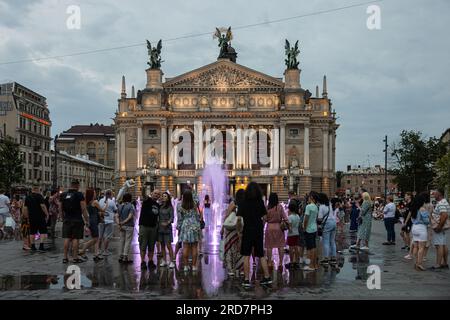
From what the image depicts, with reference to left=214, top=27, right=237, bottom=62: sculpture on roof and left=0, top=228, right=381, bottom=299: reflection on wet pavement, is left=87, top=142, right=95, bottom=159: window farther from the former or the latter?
left=0, top=228, right=381, bottom=299: reflection on wet pavement

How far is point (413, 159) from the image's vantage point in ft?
219

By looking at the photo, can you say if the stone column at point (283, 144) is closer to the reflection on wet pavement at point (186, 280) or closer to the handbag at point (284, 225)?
the reflection on wet pavement at point (186, 280)

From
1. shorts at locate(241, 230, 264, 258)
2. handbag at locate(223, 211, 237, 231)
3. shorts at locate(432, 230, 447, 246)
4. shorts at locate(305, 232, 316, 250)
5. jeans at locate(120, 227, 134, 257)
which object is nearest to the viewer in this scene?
shorts at locate(241, 230, 264, 258)

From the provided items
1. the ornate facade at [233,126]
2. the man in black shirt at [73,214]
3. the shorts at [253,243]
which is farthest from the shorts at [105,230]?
the ornate facade at [233,126]

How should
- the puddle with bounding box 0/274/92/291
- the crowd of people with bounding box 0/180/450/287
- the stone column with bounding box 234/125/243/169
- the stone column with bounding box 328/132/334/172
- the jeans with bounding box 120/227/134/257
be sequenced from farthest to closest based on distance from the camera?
the stone column with bounding box 328/132/334/172, the stone column with bounding box 234/125/243/169, the jeans with bounding box 120/227/134/257, the crowd of people with bounding box 0/180/450/287, the puddle with bounding box 0/274/92/291

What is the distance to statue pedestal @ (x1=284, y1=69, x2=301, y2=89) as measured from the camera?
254 feet

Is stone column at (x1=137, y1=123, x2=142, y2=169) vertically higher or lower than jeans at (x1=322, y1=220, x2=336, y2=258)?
higher

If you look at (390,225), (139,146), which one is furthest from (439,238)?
(139,146)

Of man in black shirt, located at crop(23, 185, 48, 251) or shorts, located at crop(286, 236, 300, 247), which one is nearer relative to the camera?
shorts, located at crop(286, 236, 300, 247)

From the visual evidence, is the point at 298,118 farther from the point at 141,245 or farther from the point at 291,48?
the point at 141,245

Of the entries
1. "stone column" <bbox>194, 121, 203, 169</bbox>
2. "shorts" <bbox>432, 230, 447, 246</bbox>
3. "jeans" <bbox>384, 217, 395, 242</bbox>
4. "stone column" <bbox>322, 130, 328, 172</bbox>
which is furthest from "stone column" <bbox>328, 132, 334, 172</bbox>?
"shorts" <bbox>432, 230, 447, 246</bbox>

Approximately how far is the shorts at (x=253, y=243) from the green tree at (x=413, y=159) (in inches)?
2285

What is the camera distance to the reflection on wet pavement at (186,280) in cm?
1112
